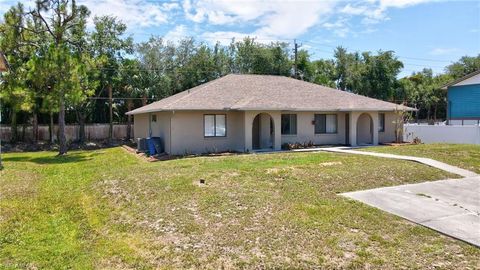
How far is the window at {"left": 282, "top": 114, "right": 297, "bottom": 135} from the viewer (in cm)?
2219

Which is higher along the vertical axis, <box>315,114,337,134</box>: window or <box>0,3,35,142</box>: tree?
<box>0,3,35,142</box>: tree

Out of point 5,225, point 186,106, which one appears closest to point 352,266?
point 5,225

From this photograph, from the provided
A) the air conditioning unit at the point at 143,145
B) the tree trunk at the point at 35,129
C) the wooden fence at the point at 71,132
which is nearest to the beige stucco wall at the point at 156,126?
the air conditioning unit at the point at 143,145

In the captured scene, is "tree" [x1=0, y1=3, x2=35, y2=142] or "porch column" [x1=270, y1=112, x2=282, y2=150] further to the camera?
"porch column" [x1=270, y1=112, x2=282, y2=150]

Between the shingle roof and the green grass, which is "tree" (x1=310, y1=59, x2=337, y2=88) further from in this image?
the green grass

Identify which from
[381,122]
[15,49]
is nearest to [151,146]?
[15,49]

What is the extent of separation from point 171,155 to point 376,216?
12659 mm

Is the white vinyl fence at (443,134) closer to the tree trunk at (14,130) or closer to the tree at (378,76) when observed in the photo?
the tree at (378,76)

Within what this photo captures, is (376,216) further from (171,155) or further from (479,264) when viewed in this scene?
(171,155)

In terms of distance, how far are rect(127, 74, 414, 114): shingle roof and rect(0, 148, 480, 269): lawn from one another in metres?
7.45

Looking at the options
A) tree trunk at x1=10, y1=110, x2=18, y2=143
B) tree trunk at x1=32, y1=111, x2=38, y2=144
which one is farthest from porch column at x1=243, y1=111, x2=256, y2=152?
tree trunk at x1=10, y1=110, x2=18, y2=143

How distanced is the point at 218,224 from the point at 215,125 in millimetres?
13136

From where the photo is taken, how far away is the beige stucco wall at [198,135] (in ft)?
63.6

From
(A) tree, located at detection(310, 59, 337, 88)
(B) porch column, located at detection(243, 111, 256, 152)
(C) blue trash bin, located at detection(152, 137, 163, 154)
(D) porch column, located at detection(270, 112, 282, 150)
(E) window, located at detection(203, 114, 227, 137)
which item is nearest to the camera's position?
(B) porch column, located at detection(243, 111, 256, 152)
